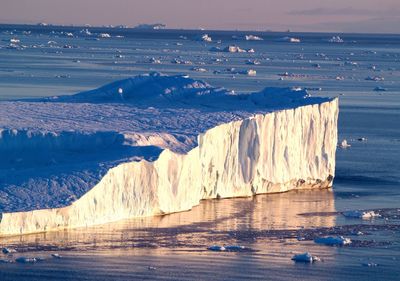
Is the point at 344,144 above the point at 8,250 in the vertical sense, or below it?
above

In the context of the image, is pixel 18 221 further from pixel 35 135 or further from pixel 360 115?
pixel 360 115

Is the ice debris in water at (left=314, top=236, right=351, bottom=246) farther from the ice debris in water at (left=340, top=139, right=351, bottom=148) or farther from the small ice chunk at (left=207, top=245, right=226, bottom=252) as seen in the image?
the ice debris in water at (left=340, top=139, right=351, bottom=148)

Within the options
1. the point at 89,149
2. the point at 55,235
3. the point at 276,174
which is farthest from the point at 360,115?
the point at 55,235

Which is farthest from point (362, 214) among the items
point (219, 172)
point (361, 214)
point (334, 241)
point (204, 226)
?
point (204, 226)

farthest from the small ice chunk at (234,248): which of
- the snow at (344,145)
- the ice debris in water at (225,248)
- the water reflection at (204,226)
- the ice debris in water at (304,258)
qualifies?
the snow at (344,145)

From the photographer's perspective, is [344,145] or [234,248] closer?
[234,248]

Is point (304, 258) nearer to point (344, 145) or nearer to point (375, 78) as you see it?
point (344, 145)

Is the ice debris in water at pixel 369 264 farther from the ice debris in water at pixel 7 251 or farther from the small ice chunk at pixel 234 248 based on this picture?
the ice debris in water at pixel 7 251
